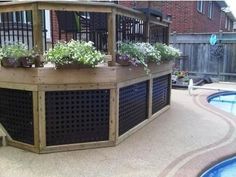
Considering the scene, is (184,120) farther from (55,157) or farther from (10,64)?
(10,64)

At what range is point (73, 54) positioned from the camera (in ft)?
12.6

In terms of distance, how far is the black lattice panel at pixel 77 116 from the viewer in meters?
4.02

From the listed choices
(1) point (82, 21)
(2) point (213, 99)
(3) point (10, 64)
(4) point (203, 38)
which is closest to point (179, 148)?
(3) point (10, 64)

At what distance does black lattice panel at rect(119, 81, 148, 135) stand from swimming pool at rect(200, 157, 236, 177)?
4.72 feet

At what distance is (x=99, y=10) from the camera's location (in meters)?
4.05

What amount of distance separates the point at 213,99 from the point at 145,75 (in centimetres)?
459

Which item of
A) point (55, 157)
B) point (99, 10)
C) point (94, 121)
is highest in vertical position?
point (99, 10)

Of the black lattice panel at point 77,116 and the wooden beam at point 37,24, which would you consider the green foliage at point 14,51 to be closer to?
the wooden beam at point 37,24

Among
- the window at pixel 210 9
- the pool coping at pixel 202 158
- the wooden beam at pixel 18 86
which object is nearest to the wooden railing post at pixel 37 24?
the wooden beam at pixel 18 86

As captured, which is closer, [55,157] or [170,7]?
[55,157]

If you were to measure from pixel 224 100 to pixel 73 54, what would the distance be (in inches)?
262

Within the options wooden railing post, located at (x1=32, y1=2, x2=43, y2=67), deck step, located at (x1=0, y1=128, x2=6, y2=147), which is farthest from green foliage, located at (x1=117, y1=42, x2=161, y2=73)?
deck step, located at (x1=0, y1=128, x2=6, y2=147)

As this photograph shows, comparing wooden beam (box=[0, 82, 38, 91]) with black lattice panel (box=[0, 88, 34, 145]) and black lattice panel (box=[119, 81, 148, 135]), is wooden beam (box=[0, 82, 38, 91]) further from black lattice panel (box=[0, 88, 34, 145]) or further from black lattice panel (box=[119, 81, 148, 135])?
black lattice panel (box=[119, 81, 148, 135])

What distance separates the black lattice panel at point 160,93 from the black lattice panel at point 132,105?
0.56 metres
